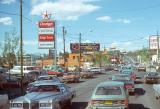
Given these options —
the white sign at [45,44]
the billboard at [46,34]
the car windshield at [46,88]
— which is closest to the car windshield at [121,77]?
the car windshield at [46,88]

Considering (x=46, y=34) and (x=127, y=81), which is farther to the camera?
(x=46, y=34)

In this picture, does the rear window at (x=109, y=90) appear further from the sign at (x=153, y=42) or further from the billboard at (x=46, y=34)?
the sign at (x=153, y=42)

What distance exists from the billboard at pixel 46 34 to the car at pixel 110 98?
52913 mm

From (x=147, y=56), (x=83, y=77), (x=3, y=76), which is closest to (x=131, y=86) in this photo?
(x=3, y=76)

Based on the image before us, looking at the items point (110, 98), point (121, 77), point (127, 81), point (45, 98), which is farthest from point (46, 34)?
point (45, 98)

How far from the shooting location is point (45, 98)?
58.4 feet

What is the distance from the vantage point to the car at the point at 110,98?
1812 centimetres

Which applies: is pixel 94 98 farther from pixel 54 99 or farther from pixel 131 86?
pixel 131 86

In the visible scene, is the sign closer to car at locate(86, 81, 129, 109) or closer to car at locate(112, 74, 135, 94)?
car at locate(112, 74, 135, 94)

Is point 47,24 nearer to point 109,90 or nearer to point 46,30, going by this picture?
point 46,30

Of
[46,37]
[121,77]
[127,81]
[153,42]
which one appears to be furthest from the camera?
[153,42]

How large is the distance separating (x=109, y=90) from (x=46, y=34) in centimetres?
5381

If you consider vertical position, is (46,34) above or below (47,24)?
below

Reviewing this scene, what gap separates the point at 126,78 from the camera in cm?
3228
